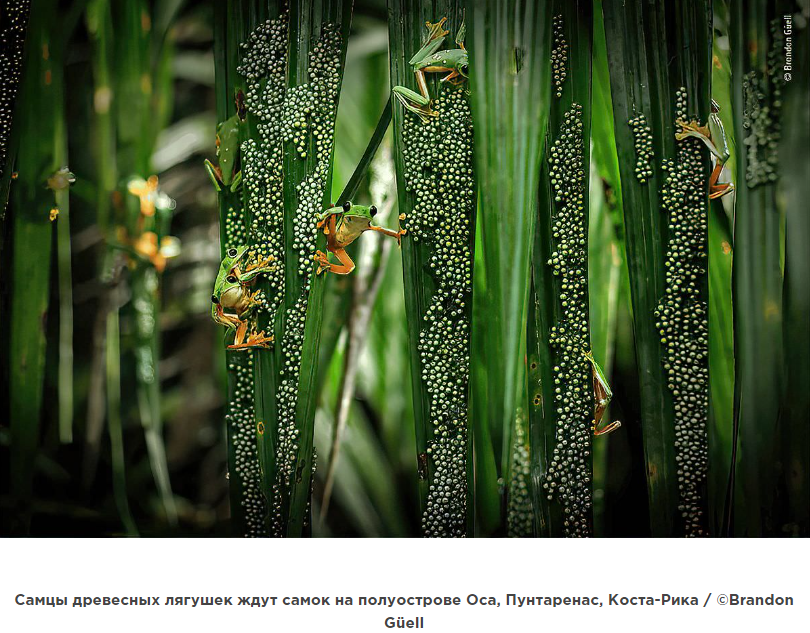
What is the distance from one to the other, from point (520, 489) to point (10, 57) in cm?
164

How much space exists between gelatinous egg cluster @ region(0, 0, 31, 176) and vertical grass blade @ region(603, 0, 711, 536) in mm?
1431

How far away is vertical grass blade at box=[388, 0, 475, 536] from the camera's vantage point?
147 cm

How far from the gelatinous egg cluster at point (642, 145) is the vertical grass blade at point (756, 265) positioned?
201mm

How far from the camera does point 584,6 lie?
1.47 m

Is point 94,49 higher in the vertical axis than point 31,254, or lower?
higher

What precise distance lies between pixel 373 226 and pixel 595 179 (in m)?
0.54

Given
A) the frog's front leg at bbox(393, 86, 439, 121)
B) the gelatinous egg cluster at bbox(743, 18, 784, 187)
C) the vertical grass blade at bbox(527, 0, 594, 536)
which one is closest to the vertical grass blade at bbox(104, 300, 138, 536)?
the frog's front leg at bbox(393, 86, 439, 121)

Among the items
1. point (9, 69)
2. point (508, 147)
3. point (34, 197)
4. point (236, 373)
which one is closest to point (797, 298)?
point (508, 147)

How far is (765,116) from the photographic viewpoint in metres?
1.44

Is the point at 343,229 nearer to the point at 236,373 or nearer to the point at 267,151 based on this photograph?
the point at 267,151
